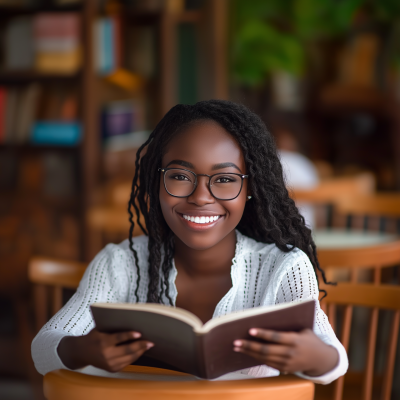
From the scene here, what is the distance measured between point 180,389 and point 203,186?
1.37 ft

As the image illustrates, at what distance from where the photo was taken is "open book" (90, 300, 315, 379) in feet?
2.52

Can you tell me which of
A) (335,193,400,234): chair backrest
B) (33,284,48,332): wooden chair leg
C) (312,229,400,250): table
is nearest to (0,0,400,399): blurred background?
(335,193,400,234): chair backrest

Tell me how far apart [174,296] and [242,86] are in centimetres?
512

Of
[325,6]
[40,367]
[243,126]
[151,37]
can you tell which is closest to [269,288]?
[243,126]

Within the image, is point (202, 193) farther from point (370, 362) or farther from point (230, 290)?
point (370, 362)

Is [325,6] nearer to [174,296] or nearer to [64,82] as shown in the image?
[64,82]

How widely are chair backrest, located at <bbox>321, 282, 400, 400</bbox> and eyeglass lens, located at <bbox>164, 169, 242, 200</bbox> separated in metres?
0.38

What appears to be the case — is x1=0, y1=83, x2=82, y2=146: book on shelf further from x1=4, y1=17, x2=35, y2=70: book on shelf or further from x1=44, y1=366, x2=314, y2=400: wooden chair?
x1=44, y1=366, x2=314, y2=400: wooden chair

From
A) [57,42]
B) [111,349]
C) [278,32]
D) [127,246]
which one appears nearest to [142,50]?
[57,42]

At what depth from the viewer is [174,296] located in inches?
46.1

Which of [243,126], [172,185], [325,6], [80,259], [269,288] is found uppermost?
[325,6]

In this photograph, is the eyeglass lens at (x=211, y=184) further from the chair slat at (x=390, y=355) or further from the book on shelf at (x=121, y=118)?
the book on shelf at (x=121, y=118)

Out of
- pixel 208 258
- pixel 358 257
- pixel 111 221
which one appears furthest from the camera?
pixel 111 221

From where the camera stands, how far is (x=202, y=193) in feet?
3.40
